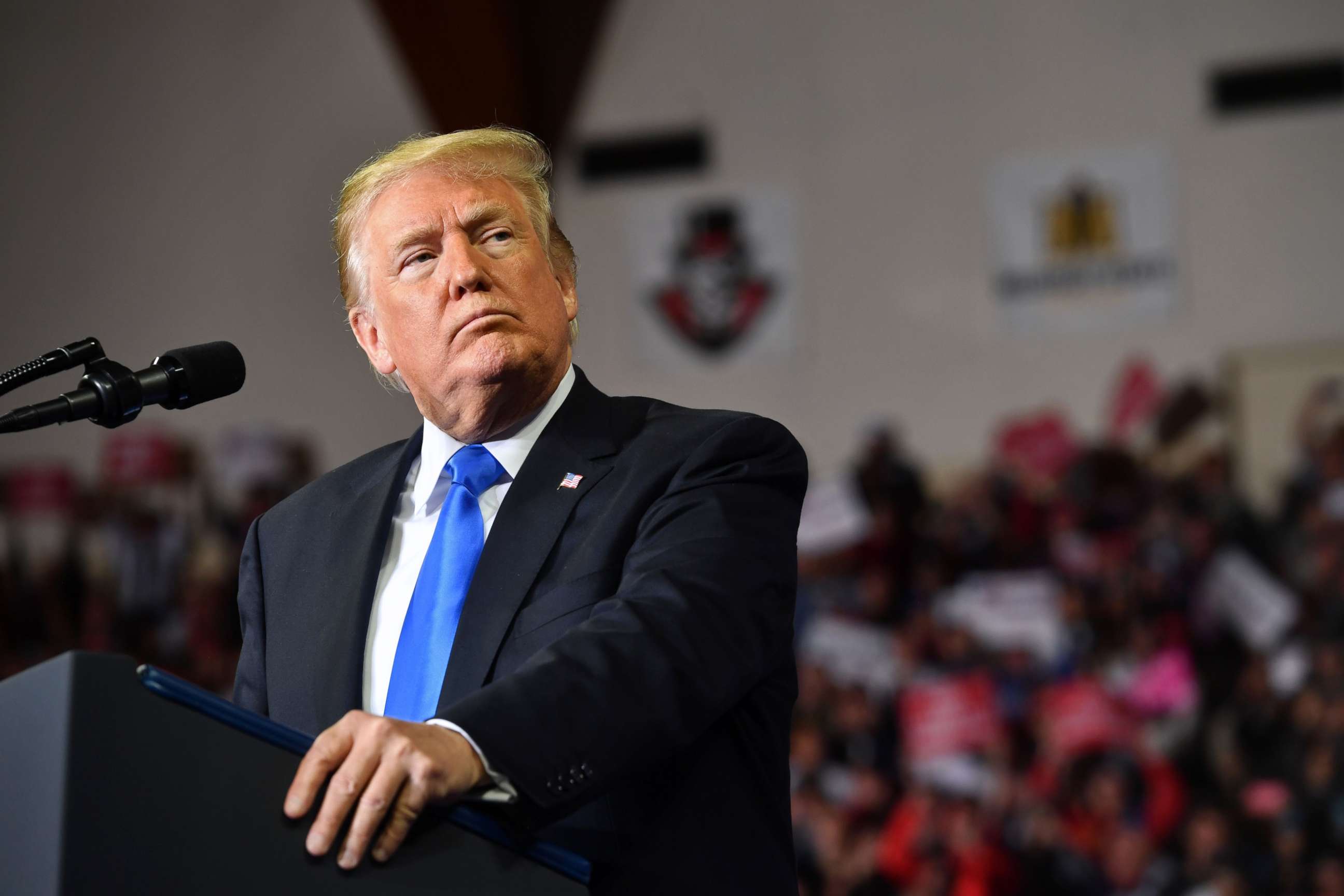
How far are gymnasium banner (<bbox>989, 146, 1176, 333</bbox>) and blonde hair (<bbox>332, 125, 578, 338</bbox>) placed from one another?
4.72m

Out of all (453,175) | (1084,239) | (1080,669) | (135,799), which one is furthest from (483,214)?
(1084,239)

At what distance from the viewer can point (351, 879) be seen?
918 mm

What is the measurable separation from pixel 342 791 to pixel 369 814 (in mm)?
21

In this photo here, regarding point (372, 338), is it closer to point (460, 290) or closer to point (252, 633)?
point (460, 290)

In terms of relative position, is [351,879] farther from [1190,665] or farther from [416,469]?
[1190,665]

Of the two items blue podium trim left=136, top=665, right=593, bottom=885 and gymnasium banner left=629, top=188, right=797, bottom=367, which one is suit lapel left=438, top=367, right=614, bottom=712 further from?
gymnasium banner left=629, top=188, right=797, bottom=367

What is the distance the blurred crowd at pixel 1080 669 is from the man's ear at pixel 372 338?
4321 mm

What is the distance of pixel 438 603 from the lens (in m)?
1.31

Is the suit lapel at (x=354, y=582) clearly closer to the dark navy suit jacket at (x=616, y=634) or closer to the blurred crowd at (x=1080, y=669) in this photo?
the dark navy suit jacket at (x=616, y=634)

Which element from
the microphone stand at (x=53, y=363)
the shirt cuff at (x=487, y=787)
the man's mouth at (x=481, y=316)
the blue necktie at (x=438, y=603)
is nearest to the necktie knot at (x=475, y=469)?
the blue necktie at (x=438, y=603)

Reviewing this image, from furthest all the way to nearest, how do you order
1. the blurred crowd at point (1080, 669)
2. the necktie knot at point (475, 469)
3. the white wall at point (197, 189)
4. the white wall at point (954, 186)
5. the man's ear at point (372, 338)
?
1. the white wall at point (197, 189)
2. the white wall at point (954, 186)
3. the blurred crowd at point (1080, 669)
4. the man's ear at point (372, 338)
5. the necktie knot at point (475, 469)

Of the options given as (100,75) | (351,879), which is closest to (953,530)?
(100,75)

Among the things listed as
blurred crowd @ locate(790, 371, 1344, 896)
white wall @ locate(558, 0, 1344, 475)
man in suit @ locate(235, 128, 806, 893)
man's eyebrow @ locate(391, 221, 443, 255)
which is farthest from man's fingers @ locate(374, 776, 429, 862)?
white wall @ locate(558, 0, 1344, 475)

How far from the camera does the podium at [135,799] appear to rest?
0.82 meters
